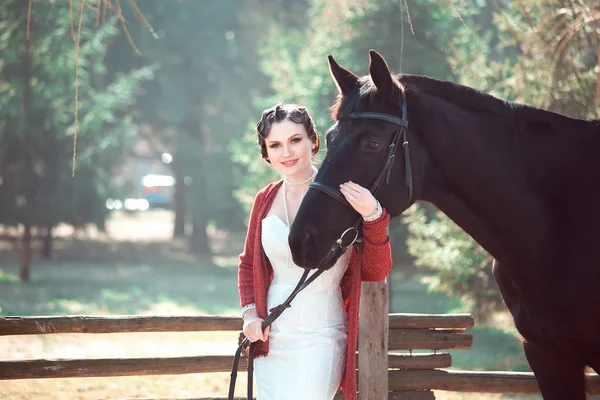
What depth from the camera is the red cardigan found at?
2750mm

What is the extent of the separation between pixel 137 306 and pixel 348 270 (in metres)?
11.9

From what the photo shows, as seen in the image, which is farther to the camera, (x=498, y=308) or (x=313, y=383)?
(x=498, y=308)

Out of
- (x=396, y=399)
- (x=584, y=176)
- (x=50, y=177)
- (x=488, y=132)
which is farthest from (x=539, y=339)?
(x=50, y=177)

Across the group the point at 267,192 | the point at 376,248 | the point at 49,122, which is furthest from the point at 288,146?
the point at 49,122

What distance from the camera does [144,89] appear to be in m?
25.7

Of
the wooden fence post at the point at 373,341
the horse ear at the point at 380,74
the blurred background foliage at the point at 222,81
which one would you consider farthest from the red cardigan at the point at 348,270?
the blurred background foliage at the point at 222,81

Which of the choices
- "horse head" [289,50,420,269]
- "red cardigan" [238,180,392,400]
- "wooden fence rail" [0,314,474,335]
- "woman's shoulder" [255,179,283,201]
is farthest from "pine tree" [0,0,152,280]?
"horse head" [289,50,420,269]

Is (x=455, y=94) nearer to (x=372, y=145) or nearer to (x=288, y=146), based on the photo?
(x=372, y=145)

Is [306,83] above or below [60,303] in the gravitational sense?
above

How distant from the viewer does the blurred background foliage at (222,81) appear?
8.75m

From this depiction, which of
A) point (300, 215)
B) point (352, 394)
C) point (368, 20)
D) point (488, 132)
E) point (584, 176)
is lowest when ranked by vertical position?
point (352, 394)

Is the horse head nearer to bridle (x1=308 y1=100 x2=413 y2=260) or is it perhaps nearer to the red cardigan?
bridle (x1=308 y1=100 x2=413 y2=260)

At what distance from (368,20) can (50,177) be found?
37.2 ft

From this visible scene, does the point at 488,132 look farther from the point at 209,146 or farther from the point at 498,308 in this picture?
the point at 209,146
